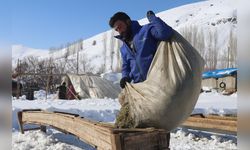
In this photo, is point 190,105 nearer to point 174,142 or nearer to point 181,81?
point 181,81

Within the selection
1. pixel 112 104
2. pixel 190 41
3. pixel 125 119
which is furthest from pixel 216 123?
pixel 190 41

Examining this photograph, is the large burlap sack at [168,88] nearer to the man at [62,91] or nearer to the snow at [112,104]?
the snow at [112,104]

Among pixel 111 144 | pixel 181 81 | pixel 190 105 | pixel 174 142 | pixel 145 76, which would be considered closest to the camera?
pixel 111 144

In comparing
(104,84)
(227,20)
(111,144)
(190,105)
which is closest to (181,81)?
(190,105)

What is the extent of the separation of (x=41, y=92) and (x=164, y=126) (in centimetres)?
2072

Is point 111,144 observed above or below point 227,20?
below

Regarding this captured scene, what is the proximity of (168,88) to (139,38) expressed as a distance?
0.58 metres

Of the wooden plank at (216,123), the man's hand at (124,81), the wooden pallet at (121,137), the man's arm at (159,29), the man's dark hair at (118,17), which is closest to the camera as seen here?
the wooden pallet at (121,137)

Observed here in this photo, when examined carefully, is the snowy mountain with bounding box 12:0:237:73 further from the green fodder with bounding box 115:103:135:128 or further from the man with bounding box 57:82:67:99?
the green fodder with bounding box 115:103:135:128

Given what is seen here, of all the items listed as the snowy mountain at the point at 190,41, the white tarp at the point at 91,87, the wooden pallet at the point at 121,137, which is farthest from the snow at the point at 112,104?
the white tarp at the point at 91,87

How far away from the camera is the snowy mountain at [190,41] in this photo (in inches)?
1959

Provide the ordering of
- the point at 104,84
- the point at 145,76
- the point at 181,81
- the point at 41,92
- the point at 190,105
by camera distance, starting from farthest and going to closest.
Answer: the point at 41,92 < the point at 104,84 < the point at 145,76 < the point at 190,105 < the point at 181,81

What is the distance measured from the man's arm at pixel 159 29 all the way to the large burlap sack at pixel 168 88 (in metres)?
0.05

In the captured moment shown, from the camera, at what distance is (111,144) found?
7.34 ft
